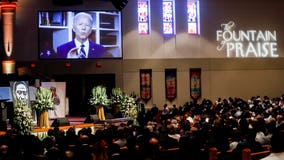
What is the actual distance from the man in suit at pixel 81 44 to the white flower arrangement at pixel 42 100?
833 centimetres

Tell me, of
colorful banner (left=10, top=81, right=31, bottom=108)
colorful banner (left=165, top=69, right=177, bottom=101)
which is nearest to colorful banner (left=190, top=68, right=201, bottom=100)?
colorful banner (left=165, top=69, right=177, bottom=101)

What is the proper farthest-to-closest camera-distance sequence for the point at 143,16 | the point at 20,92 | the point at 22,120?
the point at 143,16, the point at 20,92, the point at 22,120

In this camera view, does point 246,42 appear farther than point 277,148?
Yes

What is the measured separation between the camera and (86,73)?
26.5 metres

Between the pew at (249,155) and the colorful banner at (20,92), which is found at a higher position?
the colorful banner at (20,92)

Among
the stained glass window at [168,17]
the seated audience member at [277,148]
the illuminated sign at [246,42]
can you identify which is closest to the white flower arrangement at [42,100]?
the stained glass window at [168,17]

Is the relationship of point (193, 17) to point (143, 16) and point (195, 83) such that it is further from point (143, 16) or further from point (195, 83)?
point (195, 83)

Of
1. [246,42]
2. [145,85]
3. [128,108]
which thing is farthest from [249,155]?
[246,42]

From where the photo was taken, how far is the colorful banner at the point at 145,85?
27375mm

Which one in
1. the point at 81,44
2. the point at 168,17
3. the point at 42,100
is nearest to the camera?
the point at 42,100

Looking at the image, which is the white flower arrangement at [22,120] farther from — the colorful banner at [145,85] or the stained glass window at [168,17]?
the stained glass window at [168,17]

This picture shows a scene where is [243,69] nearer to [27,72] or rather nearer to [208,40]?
[208,40]

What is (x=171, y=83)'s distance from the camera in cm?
2767

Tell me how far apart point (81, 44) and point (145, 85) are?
159 inches
